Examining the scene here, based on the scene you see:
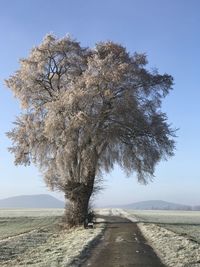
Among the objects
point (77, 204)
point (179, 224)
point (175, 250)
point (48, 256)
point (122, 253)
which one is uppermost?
point (77, 204)

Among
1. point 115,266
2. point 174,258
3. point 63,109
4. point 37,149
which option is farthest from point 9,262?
point 37,149

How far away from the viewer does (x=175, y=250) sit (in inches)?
931

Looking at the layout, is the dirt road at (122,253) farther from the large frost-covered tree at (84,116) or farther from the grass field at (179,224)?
the large frost-covered tree at (84,116)

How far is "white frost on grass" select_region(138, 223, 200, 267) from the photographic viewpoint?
20.4 meters

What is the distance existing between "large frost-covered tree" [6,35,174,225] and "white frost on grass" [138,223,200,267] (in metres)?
15.2

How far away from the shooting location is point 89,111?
44656mm

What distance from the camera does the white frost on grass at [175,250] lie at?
20430 mm

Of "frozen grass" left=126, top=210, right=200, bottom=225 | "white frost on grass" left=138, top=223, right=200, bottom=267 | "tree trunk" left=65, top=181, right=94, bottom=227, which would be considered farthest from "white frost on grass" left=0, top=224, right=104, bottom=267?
"frozen grass" left=126, top=210, right=200, bottom=225

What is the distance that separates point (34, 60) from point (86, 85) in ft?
24.0

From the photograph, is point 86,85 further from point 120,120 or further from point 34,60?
point 34,60

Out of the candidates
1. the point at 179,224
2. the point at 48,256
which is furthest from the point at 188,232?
the point at 48,256

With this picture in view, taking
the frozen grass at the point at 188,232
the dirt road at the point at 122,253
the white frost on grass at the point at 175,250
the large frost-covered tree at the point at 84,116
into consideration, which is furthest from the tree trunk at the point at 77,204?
the white frost on grass at the point at 175,250

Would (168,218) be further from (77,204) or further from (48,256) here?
(48,256)

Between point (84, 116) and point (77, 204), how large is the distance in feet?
25.2
